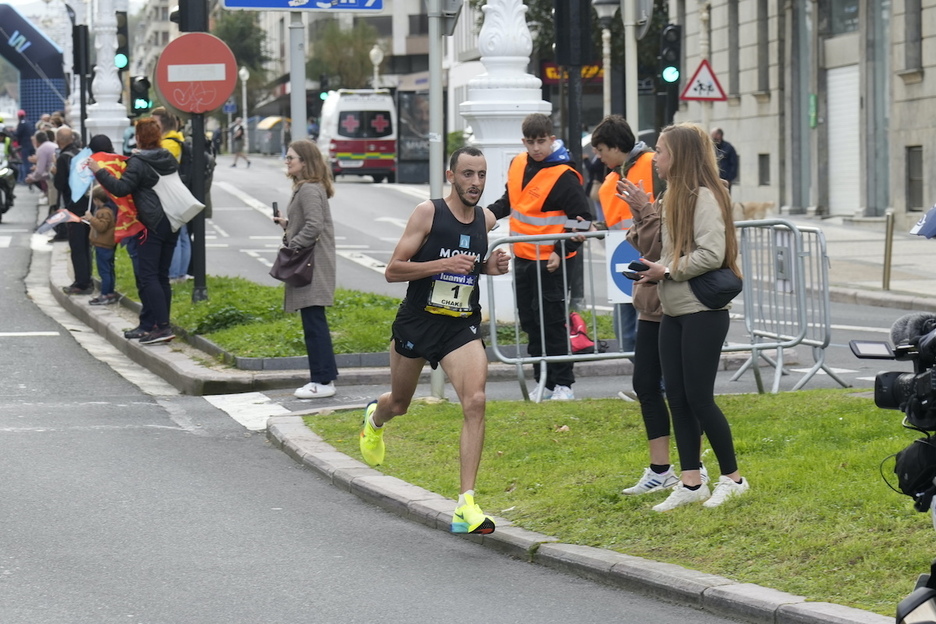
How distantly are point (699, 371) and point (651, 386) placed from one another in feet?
2.05

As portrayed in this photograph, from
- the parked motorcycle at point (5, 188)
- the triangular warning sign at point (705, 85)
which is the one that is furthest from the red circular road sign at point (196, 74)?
the parked motorcycle at point (5, 188)

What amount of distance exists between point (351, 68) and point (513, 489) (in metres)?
73.0

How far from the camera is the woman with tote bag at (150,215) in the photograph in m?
13.6

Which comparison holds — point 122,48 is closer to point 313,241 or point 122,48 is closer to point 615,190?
point 313,241

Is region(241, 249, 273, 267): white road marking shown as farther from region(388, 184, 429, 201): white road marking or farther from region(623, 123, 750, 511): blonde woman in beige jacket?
region(623, 123, 750, 511): blonde woman in beige jacket

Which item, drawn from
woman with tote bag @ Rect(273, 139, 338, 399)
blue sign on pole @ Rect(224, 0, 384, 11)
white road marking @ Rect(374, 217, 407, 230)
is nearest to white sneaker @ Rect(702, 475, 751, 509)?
woman with tote bag @ Rect(273, 139, 338, 399)

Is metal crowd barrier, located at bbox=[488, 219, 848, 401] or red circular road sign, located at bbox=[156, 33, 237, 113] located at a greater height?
red circular road sign, located at bbox=[156, 33, 237, 113]

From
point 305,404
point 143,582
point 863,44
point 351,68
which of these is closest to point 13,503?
point 143,582

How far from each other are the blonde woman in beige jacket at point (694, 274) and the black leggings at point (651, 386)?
430mm

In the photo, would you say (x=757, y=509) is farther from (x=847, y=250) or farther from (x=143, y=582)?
(x=847, y=250)

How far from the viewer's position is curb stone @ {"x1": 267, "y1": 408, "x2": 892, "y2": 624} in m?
5.43

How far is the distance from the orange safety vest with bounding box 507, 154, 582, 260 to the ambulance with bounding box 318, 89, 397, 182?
38.7 metres

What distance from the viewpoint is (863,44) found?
29.5 metres

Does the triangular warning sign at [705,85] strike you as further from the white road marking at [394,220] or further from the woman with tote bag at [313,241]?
the woman with tote bag at [313,241]
